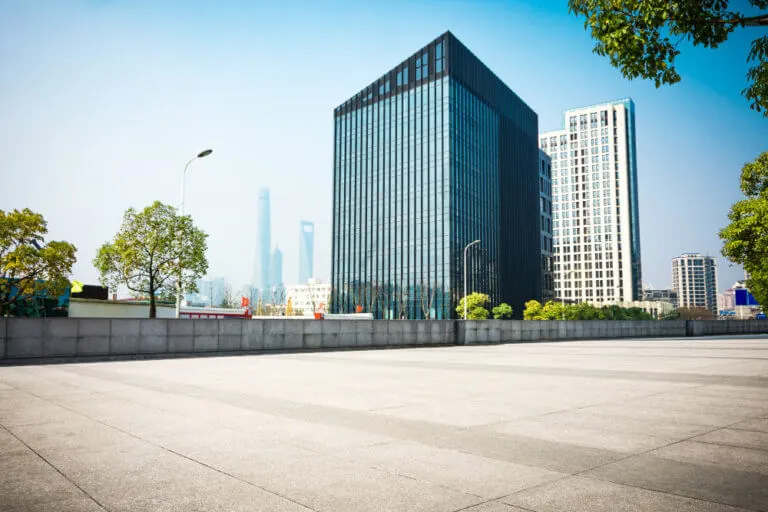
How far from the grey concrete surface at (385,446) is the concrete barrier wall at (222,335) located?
7044mm

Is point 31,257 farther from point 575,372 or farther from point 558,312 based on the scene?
point 558,312

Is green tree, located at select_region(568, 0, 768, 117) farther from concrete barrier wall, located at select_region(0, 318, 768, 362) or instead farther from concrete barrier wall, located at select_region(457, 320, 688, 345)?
concrete barrier wall, located at select_region(457, 320, 688, 345)

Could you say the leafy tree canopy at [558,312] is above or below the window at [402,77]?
below

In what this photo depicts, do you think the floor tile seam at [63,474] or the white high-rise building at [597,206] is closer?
the floor tile seam at [63,474]

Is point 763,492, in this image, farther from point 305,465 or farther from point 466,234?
point 466,234

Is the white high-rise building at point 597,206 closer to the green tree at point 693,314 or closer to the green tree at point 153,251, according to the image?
the green tree at point 693,314

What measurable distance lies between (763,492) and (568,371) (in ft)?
31.5

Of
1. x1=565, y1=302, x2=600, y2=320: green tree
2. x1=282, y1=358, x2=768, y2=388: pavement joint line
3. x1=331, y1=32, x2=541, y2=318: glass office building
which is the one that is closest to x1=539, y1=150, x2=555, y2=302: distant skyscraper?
x1=331, y1=32, x2=541, y2=318: glass office building

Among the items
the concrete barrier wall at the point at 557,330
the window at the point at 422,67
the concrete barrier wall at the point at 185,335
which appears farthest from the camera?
the window at the point at 422,67

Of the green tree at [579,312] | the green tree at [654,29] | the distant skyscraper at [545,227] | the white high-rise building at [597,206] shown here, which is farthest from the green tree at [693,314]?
the green tree at [654,29]

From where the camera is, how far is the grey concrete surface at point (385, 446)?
3631 mm

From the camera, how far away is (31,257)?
122 feet

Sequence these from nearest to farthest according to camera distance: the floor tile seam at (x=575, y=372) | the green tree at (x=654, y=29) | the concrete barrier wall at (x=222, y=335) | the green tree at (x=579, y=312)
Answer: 1. the green tree at (x=654, y=29)
2. the floor tile seam at (x=575, y=372)
3. the concrete barrier wall at (x=222, y=335)
4. the green tree at (x=579, y=312)

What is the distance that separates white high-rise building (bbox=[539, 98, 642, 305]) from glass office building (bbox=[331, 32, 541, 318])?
57382 millimetres
